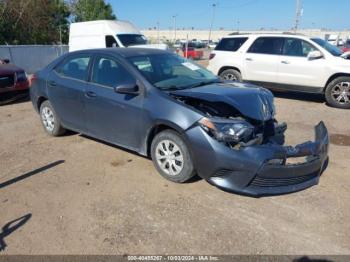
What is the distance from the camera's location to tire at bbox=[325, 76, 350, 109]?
8016 millimetres

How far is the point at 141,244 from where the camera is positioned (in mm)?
2949

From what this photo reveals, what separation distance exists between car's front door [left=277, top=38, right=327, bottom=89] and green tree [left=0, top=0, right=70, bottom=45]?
1863 cm

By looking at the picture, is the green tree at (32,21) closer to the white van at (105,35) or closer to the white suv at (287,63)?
the white van at (105,35)

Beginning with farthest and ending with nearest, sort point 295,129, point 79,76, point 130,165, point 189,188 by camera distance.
Answer: point 295,129 < point 79,76 < point 130,165 < point 189,188

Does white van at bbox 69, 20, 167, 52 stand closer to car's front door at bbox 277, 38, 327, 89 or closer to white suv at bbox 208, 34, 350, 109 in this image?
white suv at bbox 208, 34, 350, 109

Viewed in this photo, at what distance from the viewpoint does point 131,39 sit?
14898 millimetres

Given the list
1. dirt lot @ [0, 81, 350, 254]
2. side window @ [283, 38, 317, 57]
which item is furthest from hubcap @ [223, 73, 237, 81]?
dirt lot @ [0, 81, 350, 254]

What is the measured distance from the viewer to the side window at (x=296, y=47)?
845cm

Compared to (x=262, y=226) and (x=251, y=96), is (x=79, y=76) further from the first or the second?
(x=262, y=226)

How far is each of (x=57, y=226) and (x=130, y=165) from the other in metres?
1.54

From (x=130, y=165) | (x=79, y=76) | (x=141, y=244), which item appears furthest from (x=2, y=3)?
(x=141, y=244)

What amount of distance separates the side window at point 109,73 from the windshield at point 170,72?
0.19m

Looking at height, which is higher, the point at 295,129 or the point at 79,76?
the point at 79,76

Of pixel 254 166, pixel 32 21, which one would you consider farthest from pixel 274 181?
pixel 32 21
